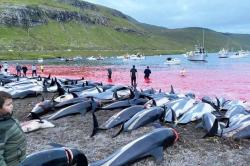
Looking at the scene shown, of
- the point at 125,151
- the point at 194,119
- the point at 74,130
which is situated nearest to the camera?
the point at 125,151

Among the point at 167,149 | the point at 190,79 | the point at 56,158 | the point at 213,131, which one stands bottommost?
the point at 190,79

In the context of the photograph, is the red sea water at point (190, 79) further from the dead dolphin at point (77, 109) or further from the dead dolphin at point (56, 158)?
the dead dolphin at point (56, 158)

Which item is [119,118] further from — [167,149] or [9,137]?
[9,137]

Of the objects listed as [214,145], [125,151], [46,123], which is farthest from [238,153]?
[46,123]

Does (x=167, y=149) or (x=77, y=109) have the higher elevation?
(x=77, y=109)

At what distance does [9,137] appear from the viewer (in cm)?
773

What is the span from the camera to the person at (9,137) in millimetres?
7578

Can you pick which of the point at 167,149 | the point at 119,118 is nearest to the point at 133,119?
the point at 119,118

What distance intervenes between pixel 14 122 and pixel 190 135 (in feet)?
36.0

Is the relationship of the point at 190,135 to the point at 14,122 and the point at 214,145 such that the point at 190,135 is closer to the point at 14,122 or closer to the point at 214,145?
the point at 214,145

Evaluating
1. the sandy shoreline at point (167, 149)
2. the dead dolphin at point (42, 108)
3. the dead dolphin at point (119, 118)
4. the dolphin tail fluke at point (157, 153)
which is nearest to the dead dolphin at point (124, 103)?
the dead dolphin at point (119, 118)

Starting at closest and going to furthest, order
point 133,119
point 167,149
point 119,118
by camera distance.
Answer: point 167,149 < point 133,119 < point 119,118

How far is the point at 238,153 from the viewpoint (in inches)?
602

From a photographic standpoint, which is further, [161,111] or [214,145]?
[161,111]
